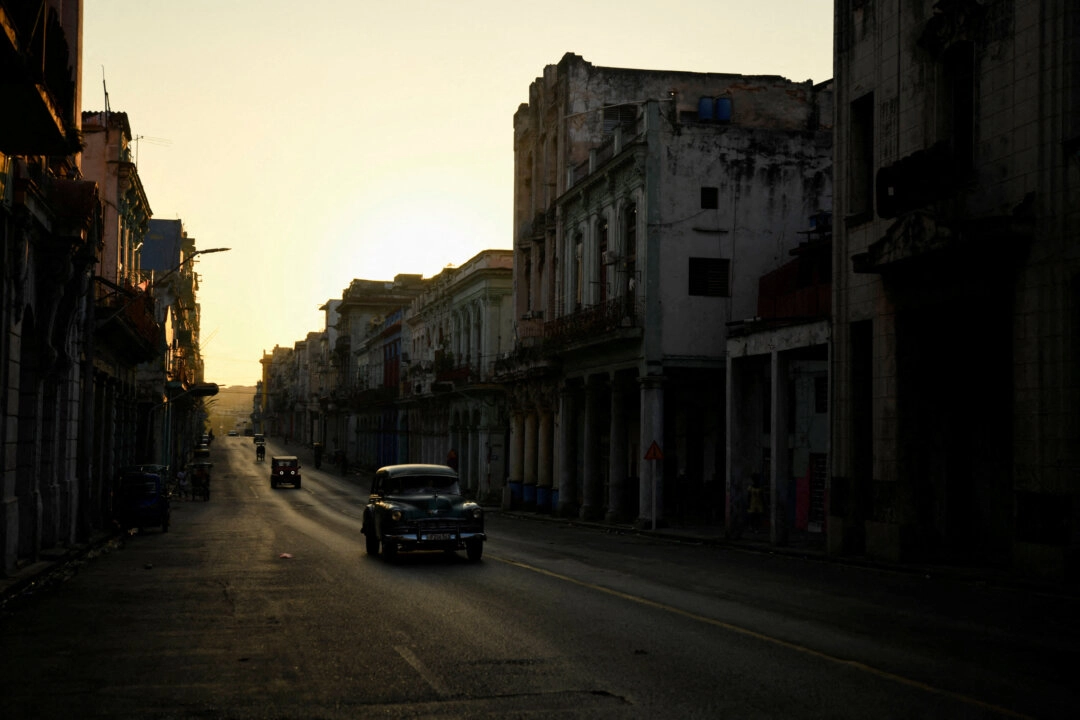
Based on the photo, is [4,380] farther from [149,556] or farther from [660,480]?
[660,480]

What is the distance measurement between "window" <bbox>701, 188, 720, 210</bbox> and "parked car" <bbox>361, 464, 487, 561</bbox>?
17409 millimetres

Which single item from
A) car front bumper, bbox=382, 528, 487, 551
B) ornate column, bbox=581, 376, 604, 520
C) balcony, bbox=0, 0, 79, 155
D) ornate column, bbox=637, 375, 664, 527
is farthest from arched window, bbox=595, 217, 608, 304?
balcony, bbox=0, 0, 79, 155

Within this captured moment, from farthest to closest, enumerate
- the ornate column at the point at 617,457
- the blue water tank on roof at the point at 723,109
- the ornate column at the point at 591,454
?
the blue water tank on roof at the point at 723,109 < the ornate column at the point at 591,454 < the ornate column at the point at 617,457

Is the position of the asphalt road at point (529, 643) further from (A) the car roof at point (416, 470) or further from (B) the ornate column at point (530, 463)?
(B) the ornate column at point (530, 463)

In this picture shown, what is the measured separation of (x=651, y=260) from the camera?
35938 millimetres

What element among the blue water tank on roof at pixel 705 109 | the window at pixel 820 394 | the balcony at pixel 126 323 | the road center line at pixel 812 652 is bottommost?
the road center line at pixel 812 652

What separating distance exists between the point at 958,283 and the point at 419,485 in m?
9.87

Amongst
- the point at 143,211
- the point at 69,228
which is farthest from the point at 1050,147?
the point at 143,211

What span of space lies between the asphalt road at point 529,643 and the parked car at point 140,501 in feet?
34.5

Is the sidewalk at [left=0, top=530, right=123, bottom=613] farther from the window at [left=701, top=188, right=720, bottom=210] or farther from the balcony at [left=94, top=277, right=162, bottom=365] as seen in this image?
the window at [left=701, top=188, right=720, bottom=210]

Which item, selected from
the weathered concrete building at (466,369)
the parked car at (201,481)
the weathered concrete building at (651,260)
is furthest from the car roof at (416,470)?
the parked car at (201,481)

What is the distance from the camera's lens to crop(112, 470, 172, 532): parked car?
30.6 meters

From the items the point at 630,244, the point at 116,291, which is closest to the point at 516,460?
the point at 630,244

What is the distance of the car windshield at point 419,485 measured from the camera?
837 inches
